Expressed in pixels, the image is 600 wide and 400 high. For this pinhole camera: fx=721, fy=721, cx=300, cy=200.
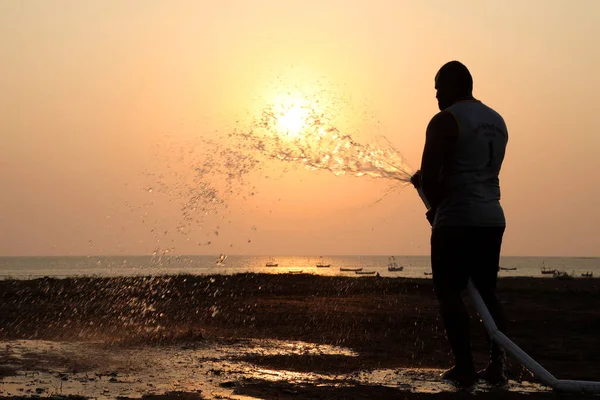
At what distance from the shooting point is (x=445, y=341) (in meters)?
11.1

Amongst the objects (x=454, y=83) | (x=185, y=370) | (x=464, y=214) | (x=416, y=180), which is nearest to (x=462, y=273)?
(x=464, y=214)

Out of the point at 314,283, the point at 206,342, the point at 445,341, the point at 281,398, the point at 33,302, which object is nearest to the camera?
the point at 281,398

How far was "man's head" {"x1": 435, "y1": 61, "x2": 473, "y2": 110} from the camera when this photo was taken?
269 inches

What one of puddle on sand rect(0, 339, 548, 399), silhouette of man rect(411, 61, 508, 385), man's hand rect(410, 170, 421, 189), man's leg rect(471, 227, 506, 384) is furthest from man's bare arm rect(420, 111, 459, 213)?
puddle on sand rect(0, 339, 548, 399)

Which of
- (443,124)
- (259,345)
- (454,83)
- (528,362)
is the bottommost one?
(259,345)

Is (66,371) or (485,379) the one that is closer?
(485,379)

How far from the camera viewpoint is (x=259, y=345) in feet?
33.6

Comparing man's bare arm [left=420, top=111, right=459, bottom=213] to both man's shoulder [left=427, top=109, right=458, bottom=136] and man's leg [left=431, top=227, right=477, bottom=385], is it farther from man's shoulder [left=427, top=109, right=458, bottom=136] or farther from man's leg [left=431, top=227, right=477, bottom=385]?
man's leg [left=431, top=227, right=477, bottom=385]

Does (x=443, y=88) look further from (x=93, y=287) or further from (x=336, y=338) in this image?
(x=93, y=287)

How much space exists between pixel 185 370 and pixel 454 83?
3.99 meters

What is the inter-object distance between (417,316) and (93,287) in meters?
14.0

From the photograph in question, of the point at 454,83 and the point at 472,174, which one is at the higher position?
the point at 454,83

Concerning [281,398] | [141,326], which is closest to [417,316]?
[141,326]

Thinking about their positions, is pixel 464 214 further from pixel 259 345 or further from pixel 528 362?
pixel 259 345
